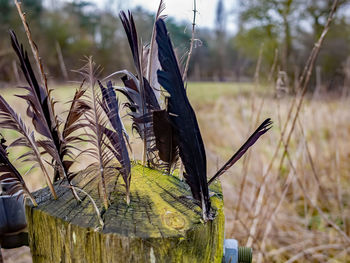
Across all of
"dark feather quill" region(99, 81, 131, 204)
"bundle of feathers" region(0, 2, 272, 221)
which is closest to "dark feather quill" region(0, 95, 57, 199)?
"bundle of feathers" region(0, 2, 272, 221)

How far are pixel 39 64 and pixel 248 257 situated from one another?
26.0 inches

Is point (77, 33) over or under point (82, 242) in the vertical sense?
over

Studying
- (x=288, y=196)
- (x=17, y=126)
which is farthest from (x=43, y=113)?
(x=288, y=196)

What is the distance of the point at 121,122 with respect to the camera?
0.63 metres

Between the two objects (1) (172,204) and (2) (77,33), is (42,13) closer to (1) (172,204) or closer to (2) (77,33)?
(2) (77,33)

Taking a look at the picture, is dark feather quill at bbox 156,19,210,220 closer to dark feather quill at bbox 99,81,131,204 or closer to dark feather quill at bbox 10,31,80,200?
dark feather quill at bbox 99,81,131,204

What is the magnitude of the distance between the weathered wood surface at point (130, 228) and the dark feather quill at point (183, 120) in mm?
50

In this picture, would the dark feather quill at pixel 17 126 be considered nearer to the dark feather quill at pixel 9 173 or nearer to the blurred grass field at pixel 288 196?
the dark feather quill at pixel 9 173

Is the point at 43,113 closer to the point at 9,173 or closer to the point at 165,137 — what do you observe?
the point at 9,173

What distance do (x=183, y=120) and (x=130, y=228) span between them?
22cm

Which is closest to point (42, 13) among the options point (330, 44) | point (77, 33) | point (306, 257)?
point (77, 33)

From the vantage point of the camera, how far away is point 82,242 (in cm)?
55

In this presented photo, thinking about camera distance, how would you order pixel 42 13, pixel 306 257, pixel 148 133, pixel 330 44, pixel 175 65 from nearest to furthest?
pixel 175 65, pixel 148 133, pixel 306 257, pixel 330 44, pixel 42 13

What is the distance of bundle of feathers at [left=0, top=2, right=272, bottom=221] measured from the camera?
1.78 ft
